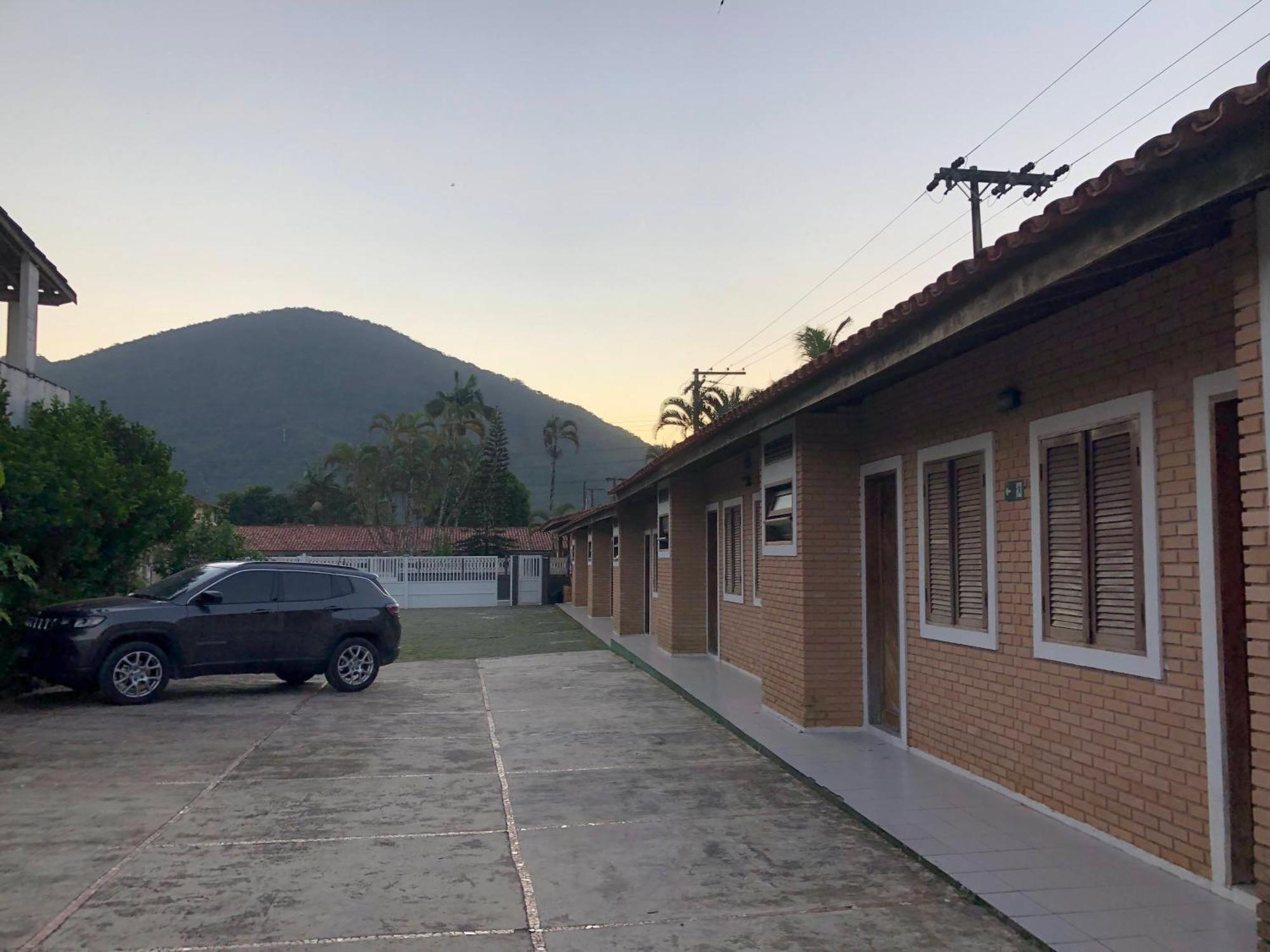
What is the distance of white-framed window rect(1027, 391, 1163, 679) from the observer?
539 centimetres

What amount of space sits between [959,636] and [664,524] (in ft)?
33.5

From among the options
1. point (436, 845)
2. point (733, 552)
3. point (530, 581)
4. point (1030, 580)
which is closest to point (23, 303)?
point (733, 552)

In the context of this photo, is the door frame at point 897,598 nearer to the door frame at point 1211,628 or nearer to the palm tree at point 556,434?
the door frame at point 1211,628

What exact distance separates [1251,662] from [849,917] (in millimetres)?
2159

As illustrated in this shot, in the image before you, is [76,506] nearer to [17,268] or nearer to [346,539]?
[17,268]

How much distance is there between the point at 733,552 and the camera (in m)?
14.9

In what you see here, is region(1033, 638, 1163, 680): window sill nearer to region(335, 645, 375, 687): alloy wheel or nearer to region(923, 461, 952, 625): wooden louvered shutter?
region(923, 461, 952, 625): wooden louvered shutter

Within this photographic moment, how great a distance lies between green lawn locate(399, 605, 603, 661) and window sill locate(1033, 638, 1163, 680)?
43.8 ft

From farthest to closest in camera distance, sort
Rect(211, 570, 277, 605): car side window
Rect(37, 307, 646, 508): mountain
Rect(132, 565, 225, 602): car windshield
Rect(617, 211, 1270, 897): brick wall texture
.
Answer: Rect(37, 307, 646, 508): mountain, Rect(211, 570, 277, 605): car side window, Rect(132, 565, 225, 602): car windshield, Rect(617, 211, 1270, 897): brick wall texture

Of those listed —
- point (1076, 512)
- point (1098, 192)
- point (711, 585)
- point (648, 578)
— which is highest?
point (1098, 192)

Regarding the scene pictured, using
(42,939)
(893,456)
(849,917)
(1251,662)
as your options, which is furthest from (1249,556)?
(42,939)

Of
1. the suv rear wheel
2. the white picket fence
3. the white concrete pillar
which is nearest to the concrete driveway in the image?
the suv rear wheel

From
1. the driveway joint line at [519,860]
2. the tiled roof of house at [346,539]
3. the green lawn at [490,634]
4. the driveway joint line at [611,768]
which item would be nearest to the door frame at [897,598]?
the driveway joint line at [611,768]

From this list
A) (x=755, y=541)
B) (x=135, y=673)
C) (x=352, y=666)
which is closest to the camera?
(x=135, y=673)
